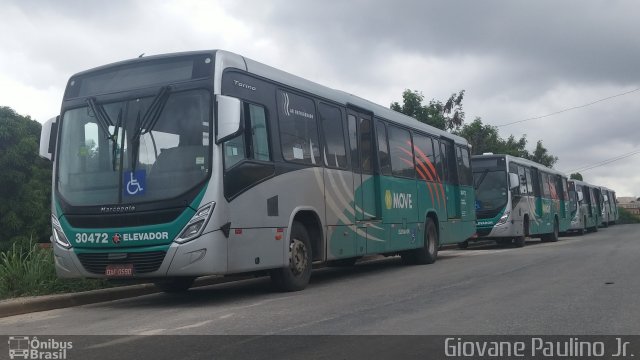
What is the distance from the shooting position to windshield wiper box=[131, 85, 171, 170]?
28.5ft

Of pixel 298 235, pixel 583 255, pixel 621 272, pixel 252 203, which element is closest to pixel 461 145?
pixel 583 255

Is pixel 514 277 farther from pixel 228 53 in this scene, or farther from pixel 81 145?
pixel 81 145

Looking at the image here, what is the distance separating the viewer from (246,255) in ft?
28.9

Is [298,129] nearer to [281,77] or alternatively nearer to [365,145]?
[281,77]

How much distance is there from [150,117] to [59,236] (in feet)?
6.78

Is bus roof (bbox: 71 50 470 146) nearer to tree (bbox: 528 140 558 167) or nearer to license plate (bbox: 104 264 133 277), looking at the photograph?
license plate (bbox: 104 264 133 277)

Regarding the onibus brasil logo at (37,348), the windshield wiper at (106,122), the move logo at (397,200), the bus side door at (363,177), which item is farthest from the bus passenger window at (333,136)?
the onibus brasil logo at (37,348)

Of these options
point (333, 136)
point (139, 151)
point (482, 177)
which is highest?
point (482, 177)

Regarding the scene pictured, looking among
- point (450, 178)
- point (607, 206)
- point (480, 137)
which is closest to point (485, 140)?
point (480, 137)

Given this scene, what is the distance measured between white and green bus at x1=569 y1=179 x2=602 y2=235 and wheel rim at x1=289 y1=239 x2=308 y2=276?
2765 centimetres

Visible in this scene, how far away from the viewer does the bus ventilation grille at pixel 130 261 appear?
834 centimetres

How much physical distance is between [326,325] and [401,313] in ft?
3.68

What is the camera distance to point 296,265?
Answer: 396 inches

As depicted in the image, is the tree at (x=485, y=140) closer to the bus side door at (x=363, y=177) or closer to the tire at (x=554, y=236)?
the tire at (x=554, y=236)
